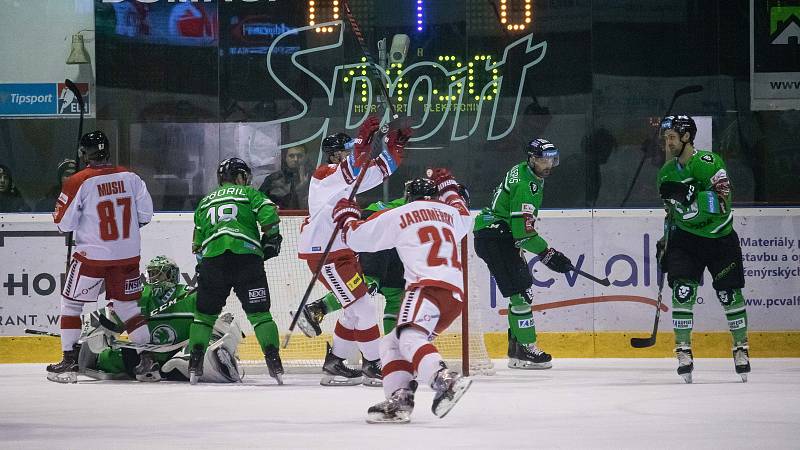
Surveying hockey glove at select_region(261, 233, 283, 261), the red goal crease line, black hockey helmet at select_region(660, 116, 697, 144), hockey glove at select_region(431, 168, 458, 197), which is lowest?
the red goal crease line

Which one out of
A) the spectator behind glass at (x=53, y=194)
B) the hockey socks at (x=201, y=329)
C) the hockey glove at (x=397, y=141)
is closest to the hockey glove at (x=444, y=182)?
the hockey glove at (x=397, y=141)

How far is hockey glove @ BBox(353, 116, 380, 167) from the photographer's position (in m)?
8.00

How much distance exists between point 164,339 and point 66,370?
609 mm

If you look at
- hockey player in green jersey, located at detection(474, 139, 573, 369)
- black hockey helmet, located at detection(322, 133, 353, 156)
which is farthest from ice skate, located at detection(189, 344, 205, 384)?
hockey player in green jersey, located at detection(474, 139, 573, 369)

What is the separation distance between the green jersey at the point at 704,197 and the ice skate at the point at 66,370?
12.0ft

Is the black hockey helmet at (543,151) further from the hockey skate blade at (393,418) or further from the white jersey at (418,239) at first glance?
the hockey skate blade at (393,418)

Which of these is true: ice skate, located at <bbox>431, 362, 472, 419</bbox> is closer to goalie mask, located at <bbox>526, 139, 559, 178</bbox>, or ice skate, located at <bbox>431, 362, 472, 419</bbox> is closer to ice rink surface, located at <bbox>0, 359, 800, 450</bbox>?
ice rink surface, located at <bbox>0, 359, 800, 450</bbox>

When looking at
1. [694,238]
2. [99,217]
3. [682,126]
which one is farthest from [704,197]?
[99,217]

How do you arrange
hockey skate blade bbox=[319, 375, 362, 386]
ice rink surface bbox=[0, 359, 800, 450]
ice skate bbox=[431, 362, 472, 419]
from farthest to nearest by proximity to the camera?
1. hockey skate blade bbox=[319, 375, 362, 386]
2. ice skate bbox=[431, 362, 472, 419]
3. ice rink surface bbox=[0, 359, 800, 450]

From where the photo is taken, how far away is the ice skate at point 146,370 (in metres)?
8.50

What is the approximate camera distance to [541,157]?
9109 mm

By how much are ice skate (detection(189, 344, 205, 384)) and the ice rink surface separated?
95 millimetres

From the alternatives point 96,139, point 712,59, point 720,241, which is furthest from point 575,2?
point 96,139

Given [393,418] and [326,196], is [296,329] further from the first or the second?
[393,418]
